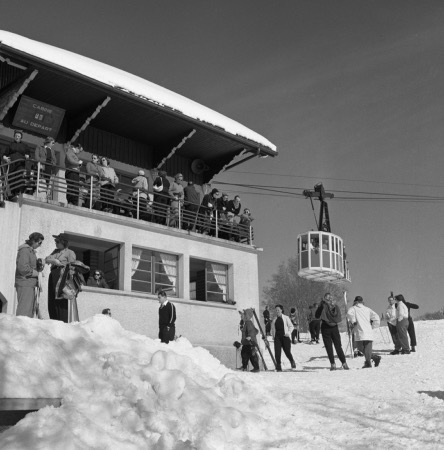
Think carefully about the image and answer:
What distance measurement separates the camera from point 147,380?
759 cm

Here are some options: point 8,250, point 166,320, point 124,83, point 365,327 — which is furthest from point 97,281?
point 365,327

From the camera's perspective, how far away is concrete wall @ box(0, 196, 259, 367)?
1638 centimetres

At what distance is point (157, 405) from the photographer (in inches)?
287

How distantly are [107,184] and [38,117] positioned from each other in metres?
2.61

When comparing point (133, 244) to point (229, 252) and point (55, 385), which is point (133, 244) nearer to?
point (229, 252)

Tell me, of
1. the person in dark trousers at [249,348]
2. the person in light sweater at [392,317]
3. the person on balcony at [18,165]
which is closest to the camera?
the person in dark trousers at [249,348]

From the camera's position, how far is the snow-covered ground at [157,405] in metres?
6.64

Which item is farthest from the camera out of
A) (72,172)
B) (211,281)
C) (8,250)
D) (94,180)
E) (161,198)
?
(211,281)

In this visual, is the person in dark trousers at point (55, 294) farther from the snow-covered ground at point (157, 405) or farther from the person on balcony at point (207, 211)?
the person on balcony at point (207, 211)

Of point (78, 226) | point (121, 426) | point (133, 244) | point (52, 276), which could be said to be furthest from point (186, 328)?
point (121, 426)

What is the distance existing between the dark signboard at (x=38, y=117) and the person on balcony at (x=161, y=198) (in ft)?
10.5

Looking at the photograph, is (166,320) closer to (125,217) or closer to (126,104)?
(125,217)

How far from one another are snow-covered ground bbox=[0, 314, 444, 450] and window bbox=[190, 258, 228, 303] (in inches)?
433

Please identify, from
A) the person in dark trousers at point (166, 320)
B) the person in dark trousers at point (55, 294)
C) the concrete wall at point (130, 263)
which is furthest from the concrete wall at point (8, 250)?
the person in dark trousers at point (55, 294)
